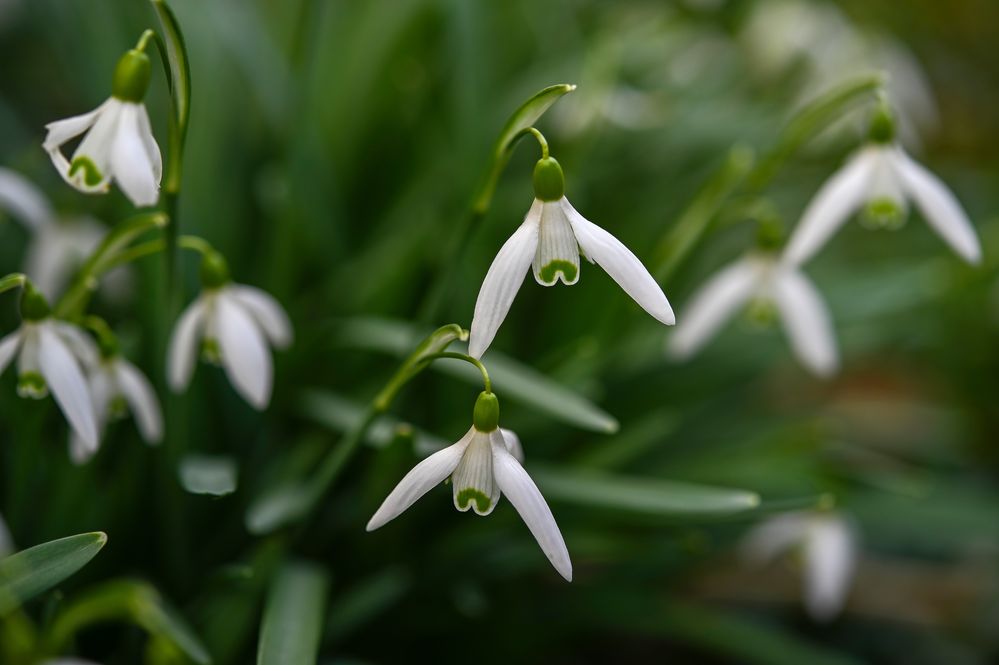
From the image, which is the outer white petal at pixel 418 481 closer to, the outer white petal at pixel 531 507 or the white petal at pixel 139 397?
the outer white petal at pixel 531 507

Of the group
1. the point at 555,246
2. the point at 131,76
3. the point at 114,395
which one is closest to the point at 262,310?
the point at 114,395

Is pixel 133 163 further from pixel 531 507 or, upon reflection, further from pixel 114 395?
pixel 531 507

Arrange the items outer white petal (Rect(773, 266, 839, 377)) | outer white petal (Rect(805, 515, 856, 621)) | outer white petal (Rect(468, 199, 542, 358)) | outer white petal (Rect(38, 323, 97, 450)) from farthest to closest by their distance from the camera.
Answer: outer white petal (Rect(805, 515, 856, 621)) < outer white petal (Rect(773, 266, 839, 377)) < outer white petal (Rect(38, 323, 97, 450)) < outer white petal (Rect(468, 199, 542, 358))

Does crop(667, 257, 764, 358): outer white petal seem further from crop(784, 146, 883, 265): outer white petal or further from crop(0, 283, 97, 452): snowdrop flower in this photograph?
crop(0, 283, 97, 452): snowdrop flower

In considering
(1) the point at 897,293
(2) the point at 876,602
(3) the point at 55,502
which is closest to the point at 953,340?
(2) the point at 876,602

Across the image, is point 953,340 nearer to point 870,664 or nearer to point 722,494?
point 870,664

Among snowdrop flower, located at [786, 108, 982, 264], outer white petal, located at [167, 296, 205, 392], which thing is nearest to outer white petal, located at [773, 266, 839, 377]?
snowdrop flower, located at [786, 108, 982, 264]

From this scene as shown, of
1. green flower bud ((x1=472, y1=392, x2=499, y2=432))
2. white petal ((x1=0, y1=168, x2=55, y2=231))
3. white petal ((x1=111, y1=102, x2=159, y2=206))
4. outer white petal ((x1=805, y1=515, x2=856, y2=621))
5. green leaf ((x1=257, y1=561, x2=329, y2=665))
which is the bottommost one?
outer white petal ((x1=805, y1=515, x2=856, y2=621))

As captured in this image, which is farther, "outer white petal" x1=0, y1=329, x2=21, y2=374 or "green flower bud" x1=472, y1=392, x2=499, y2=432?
"outer white petal" x1=0, y1=329, x2=21, y2=374
